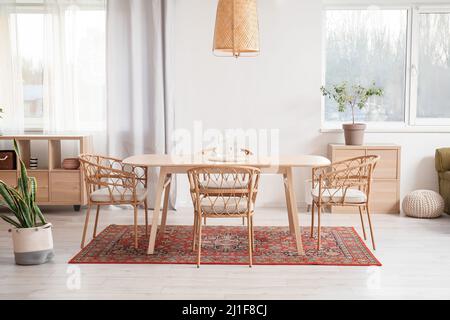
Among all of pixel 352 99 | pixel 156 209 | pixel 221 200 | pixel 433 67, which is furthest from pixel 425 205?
pixel 156 209

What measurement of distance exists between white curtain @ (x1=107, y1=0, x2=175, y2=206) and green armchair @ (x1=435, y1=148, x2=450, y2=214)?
2.86m

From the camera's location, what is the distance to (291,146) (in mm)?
6406

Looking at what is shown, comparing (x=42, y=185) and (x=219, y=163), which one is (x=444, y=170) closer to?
(x=219, y=163)

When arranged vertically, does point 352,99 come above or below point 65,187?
above

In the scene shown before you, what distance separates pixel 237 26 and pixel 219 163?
105cm

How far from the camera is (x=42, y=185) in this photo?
6062mm

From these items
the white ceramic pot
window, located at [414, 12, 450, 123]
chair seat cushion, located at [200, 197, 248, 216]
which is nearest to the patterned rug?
the white ceramic pot

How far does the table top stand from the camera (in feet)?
Answer: 14.1

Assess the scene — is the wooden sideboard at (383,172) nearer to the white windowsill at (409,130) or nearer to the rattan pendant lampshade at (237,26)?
the white windowsill at (409,130)

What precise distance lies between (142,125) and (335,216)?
7.43 ft

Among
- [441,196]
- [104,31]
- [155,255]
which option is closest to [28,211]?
[155,255]

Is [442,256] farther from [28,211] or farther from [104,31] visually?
[104,31]

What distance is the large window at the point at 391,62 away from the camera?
6461 millimetres

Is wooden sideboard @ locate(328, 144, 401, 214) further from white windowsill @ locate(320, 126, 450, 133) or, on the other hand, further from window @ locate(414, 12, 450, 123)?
window @ locate(414, 12, 450, 123)
